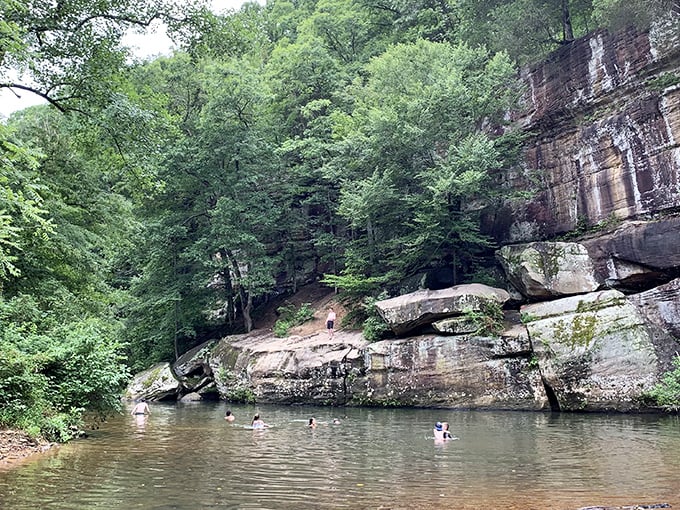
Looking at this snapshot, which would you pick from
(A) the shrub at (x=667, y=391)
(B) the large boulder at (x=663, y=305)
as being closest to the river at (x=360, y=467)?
(A) the shrub at (x=667, y=391)

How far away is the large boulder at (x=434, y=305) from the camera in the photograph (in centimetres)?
2134

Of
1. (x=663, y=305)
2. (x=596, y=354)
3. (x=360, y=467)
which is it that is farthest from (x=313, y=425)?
(x=663, y=305)

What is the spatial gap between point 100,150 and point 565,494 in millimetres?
13817

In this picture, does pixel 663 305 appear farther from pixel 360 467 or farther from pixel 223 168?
pixel 223 168

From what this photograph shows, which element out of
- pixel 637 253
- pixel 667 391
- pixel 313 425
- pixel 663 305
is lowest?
pixel 313 425

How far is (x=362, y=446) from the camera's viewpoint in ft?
40.9

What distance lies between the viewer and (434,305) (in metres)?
21.6

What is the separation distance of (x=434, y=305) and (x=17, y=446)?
15.4m

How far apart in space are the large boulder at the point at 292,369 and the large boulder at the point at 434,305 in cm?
196

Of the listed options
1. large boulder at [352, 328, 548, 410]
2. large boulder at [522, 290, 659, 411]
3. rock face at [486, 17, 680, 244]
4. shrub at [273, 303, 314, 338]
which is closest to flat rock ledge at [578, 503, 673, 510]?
large boulder at [522, 290, 659, 411]

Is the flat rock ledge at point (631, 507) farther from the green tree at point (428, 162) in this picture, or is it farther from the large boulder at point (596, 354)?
the green tree at point (428, 162)

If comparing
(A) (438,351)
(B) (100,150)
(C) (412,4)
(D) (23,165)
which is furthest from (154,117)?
(C) (412,4)

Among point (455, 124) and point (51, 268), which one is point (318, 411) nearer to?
point (51, 268)

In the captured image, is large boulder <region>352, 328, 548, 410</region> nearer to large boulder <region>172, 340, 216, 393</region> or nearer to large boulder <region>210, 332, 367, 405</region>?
large boulder <region>210, 332, 367, 405</region>
